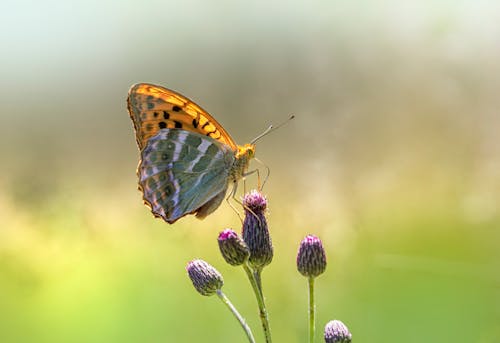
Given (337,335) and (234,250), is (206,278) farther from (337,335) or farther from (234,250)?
(337,335)

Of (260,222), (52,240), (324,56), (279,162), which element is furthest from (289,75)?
(260,222)

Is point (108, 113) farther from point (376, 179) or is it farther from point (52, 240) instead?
point (376, 179)

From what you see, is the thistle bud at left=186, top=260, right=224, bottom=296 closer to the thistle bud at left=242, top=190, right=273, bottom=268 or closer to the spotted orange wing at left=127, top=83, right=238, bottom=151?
the thistle bud at left=242, top=190, right=273, bottom=268

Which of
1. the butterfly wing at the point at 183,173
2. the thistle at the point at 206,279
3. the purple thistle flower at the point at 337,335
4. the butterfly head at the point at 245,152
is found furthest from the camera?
the butterfly head at the point at 245,152

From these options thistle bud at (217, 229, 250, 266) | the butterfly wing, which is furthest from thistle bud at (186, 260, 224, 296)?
the butterfly wing

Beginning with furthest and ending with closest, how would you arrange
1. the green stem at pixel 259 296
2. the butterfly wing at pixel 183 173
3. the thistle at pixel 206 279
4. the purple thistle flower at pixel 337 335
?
the butterfly wing at pixel 183 173
the thistle at pixel 206 279
the purple thistle flower at pixel 337 335
the green stem at pixel 259 296

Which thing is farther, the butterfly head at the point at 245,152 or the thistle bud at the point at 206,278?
the butterfly head at the point at 245,152

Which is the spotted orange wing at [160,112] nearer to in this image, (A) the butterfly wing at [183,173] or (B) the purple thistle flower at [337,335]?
(A) the butterfly wing at [183,173]

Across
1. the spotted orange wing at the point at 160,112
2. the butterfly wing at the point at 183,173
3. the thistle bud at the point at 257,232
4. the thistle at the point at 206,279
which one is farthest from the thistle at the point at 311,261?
the spotted orange wing at the point at 160,112
